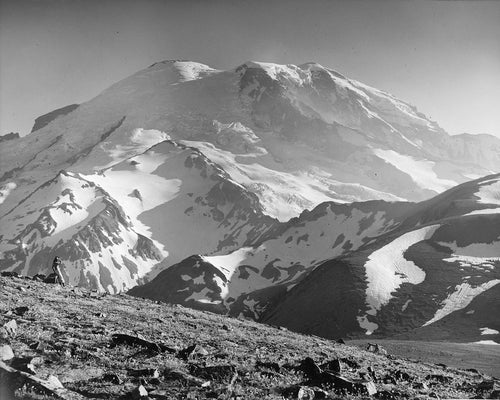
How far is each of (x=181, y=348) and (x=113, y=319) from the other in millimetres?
8798

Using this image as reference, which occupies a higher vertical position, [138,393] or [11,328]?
[11,328]

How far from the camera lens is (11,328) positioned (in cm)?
2694

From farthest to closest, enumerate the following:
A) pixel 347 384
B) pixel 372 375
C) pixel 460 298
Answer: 1. pixel 460 298
2. pixel 372 375
3. pixel 347 384

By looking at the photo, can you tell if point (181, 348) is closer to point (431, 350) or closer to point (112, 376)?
point (112, 376)

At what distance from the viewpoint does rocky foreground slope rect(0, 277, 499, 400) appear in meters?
21.7

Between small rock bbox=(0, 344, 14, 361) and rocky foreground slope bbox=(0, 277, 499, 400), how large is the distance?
0.05 m

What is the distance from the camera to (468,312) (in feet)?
429

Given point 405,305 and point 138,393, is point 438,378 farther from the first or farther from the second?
point 405,305

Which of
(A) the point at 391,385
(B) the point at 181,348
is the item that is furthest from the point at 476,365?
(B) the point at 181,348

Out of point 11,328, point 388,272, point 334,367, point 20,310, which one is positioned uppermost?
point 11,328

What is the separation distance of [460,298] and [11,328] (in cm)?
12949

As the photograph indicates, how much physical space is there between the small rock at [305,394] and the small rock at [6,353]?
1091 cm

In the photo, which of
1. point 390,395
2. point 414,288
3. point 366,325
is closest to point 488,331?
point 366,325

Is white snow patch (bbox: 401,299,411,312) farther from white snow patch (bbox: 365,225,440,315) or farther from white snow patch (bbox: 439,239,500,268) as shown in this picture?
Result: white snow patch (bbox: 439,239,500,268)
